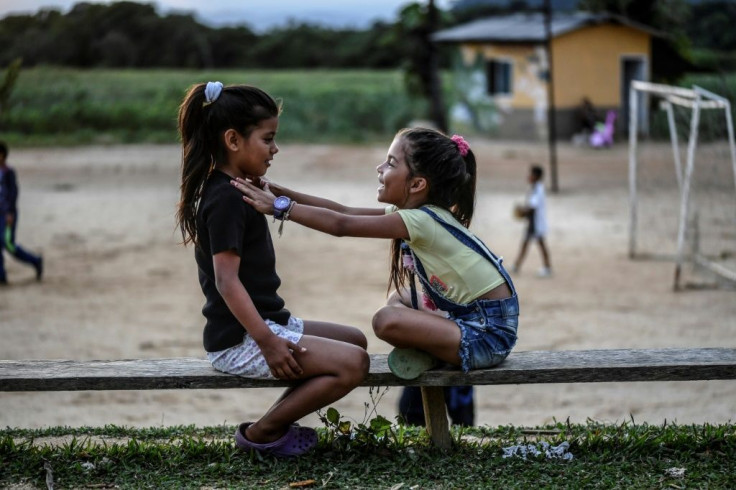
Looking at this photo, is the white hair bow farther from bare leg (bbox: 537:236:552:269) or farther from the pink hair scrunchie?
bare leg (bbox: 537:236:552:269)

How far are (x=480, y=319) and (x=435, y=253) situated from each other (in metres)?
0.31

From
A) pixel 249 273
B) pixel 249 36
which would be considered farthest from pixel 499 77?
pixel 249 36

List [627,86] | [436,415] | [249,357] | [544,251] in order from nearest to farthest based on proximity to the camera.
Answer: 1. [249,357]
2. [436,415]
3. [544,251]
4. [627,86]

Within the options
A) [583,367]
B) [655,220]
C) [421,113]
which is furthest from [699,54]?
[583,367]

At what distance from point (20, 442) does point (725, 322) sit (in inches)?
304

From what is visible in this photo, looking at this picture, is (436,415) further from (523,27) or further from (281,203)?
(523,27)

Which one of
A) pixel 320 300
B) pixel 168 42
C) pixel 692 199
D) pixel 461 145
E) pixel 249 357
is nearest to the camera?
pixel 249 357

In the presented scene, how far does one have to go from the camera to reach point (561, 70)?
98.0ft

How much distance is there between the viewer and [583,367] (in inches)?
149

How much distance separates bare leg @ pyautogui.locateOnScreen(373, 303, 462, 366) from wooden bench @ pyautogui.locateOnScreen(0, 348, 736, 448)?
114mm

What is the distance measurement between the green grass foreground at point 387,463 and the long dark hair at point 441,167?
0.90 metres

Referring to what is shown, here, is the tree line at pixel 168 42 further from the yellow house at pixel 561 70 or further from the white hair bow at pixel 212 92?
the white hair bow at pixel 212 92

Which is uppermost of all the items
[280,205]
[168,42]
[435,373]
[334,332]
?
[168,42]

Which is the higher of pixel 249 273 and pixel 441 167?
pixel 441 167
